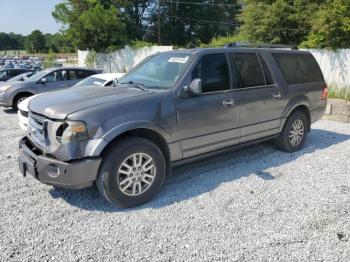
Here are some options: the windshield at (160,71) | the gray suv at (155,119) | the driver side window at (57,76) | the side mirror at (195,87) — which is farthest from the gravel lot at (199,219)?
the driver side window at (57,76)

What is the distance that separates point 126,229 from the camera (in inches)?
137

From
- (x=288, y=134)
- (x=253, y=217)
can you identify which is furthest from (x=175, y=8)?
(x=253, y=217)

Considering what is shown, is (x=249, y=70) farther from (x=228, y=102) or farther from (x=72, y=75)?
(x=72, y=75)

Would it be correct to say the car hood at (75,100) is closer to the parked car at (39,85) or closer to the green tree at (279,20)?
the parked car at (39,85)

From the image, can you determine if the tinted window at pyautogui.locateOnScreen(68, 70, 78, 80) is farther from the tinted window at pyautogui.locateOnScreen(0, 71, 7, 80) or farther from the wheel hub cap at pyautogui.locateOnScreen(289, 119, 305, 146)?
the wheel hub cap at pyautogui.locateOnScreen(289, 119, 305, 146)

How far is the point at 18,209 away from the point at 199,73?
2.78 m

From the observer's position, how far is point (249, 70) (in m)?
5.13

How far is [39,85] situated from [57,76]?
27.9 inches

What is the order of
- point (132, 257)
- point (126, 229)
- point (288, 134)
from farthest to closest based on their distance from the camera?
point (288, 134) < point (126, 229) < point (132, 257)

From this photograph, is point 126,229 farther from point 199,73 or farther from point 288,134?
point 288,134

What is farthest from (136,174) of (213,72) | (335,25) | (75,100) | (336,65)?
(335,25)

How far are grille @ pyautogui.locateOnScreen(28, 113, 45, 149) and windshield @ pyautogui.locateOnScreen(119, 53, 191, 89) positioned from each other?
137 centimetres

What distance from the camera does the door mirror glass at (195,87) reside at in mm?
4129

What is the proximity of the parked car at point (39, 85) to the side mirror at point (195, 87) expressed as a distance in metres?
7.71
